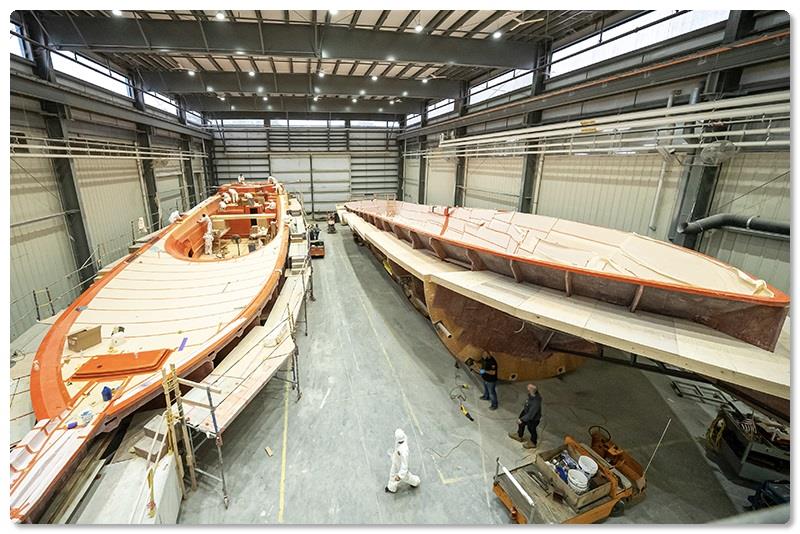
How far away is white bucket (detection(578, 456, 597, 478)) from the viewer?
2.94 m

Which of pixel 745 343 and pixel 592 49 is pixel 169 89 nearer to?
pixel 592 49

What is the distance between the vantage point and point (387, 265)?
8.22 metres

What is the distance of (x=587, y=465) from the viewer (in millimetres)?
2990

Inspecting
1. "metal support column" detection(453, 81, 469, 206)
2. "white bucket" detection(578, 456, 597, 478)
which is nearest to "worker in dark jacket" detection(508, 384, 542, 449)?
"white bucket" detection(578, 456, 597, 478)

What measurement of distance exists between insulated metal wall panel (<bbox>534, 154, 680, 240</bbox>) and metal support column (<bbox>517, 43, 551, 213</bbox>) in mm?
272

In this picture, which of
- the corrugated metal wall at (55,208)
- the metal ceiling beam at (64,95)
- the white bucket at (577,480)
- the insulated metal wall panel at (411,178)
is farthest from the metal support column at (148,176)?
the white bucket at (577,480)

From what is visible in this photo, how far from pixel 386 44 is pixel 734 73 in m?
6.12

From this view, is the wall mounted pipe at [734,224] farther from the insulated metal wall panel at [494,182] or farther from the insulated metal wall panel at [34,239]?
the insulated metal wall panel at [34,239]

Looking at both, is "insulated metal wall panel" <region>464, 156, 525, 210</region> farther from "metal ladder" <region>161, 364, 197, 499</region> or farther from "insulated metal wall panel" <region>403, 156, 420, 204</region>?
"metal ladder" <region>161, 364, 197, 499</region>

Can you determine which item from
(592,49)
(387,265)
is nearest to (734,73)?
(592,49)

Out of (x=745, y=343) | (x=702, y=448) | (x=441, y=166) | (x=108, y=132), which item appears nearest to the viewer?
(x=745, y=343)

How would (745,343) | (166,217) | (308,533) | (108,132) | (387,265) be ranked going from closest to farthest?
(308,533)
(745,343)
(387,265)
(108,132)
(166,217)

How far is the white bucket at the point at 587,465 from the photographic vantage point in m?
2.94

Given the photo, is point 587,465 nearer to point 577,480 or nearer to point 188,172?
point 577,480
